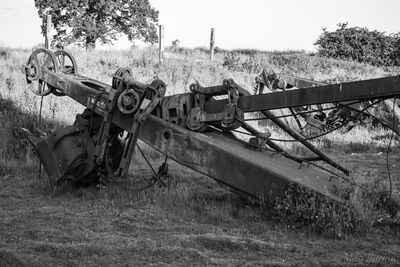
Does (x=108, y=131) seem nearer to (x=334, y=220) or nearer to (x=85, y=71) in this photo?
(x=334, y=220)

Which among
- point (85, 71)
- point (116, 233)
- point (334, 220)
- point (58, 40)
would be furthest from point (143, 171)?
point (58, 40)

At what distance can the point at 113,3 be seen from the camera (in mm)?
41781

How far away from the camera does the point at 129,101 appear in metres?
6.06

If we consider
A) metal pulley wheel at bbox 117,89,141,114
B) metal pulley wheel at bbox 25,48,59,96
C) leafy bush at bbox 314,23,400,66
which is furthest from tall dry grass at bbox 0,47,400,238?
leafy bush at bbox 314,23,400,66

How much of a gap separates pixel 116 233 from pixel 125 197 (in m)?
1.33

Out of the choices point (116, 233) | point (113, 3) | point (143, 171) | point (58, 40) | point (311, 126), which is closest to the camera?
point (116, 233)

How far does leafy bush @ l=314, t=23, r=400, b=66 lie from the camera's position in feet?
110

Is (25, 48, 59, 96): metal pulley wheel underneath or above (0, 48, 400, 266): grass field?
above

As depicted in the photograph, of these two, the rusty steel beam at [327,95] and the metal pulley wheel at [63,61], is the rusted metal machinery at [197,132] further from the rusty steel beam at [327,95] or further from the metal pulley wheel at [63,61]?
the metal pulley wheel at [63,61]

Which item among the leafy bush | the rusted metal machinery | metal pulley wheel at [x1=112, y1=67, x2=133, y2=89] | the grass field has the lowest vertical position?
the grass field

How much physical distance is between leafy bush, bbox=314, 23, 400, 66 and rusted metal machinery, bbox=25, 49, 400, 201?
2900cm

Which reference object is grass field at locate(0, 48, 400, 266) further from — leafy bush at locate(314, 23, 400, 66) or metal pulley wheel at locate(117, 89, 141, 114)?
leafy bush at locate(314, 23, 400, 66)

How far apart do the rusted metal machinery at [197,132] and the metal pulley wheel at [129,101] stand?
0.01 metres

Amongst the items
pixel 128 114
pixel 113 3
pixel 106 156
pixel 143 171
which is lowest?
pixel 143 171
